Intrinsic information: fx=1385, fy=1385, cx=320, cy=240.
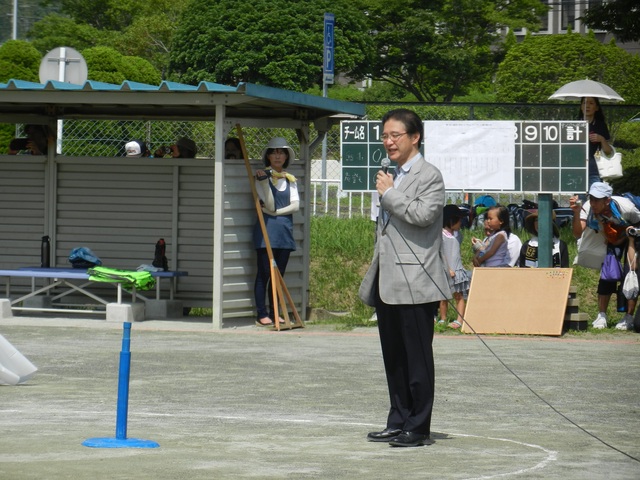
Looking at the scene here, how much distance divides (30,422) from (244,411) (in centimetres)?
155

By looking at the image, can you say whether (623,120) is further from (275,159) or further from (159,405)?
(159,405)

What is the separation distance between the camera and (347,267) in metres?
20.7

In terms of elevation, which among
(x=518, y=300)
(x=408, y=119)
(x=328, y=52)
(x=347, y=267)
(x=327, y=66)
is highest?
(x=328, y=52)

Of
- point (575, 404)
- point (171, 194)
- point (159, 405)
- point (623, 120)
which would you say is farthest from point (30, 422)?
point (623, 120)

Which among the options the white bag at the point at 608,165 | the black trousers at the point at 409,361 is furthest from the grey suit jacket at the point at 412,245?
the white bag at the point at 608,165

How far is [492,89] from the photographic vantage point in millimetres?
75062

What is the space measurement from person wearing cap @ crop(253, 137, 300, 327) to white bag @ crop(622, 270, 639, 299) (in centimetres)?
385

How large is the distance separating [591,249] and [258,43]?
144 feet

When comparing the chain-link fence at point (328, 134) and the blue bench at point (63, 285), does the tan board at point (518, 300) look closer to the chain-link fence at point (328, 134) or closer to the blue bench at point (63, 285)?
the blue bench at point (63, 285)

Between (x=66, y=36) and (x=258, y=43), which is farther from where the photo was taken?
(x=66, y=36)

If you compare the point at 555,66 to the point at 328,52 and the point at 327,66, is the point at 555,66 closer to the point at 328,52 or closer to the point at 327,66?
the point at 328,52

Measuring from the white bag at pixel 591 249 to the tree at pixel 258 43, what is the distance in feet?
138

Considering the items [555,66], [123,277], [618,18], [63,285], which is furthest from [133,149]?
[555,66]

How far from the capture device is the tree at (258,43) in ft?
193
